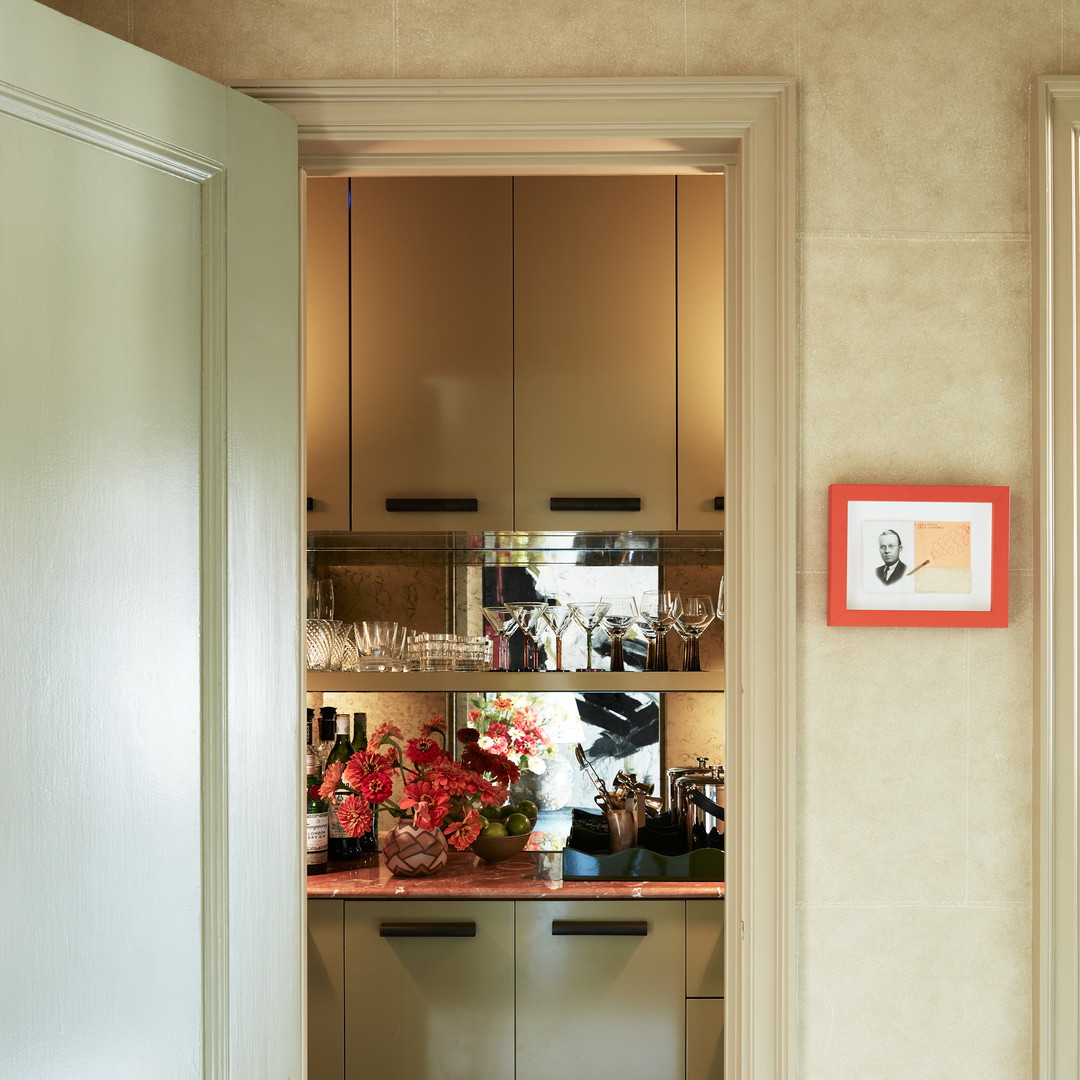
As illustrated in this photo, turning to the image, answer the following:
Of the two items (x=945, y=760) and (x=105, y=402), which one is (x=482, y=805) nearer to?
(x=945, y=760)

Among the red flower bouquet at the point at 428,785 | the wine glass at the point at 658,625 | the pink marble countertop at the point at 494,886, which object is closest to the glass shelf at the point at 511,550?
the wine glass at the point at 658,625

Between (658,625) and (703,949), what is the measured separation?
32.8 inches

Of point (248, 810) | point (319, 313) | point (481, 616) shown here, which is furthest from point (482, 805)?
point (248, 810)

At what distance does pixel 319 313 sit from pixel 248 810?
166 cm

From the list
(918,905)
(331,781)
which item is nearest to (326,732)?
(331,781)

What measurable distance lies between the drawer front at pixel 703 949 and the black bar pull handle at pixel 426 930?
20.7 inches

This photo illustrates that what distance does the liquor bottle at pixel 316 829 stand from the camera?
103 inches

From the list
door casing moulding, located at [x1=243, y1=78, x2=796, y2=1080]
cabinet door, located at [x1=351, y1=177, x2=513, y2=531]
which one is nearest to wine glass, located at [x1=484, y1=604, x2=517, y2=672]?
cabinet door, located at [x1=351, y1=177, x2=513, y2=531]

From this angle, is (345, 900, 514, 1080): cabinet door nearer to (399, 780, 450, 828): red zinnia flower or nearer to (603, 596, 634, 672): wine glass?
(399, 780, 450, 828): red zinnia flower

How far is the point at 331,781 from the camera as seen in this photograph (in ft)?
8.61

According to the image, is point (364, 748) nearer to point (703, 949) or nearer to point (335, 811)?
point (335, 811)

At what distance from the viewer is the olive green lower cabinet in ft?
7.99

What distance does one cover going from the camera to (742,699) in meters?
1.40

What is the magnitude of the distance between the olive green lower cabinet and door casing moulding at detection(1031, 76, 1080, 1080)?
116 centimetres
